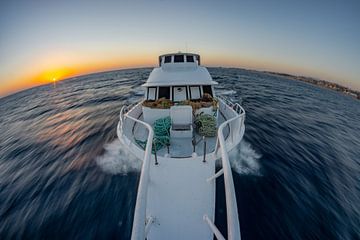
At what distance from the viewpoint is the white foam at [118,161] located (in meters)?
6.71

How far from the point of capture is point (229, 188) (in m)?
2.02

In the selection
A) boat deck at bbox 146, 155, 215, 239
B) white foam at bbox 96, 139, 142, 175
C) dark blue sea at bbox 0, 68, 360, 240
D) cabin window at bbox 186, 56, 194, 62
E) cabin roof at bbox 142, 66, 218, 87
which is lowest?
dark blue sea at bbox 0, 68, 360, 240

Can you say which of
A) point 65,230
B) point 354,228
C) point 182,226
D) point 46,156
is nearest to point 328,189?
point 354,228

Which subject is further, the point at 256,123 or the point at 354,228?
the point at 256,123

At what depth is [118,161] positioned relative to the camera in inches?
291

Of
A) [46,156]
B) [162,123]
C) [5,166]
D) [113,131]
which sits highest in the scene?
[162,123]

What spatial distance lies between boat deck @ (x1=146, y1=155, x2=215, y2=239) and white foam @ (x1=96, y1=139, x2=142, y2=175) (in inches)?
117

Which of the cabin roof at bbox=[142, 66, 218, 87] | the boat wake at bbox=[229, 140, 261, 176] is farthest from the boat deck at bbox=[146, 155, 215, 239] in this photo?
the cabin roof at bbox=[142, 66, 218, 87]

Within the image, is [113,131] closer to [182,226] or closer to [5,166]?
[5,166]

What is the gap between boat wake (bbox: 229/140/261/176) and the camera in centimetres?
666

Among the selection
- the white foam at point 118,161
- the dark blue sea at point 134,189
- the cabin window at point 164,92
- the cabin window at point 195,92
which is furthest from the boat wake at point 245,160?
the cabin window at point 164,92

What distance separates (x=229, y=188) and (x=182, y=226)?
182 centimetres

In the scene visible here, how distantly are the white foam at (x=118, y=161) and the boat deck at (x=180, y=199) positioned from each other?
9.74 ft

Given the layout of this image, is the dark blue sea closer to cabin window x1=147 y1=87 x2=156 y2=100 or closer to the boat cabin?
cabin window x1=147 y1=87 x2=156 y2=100
